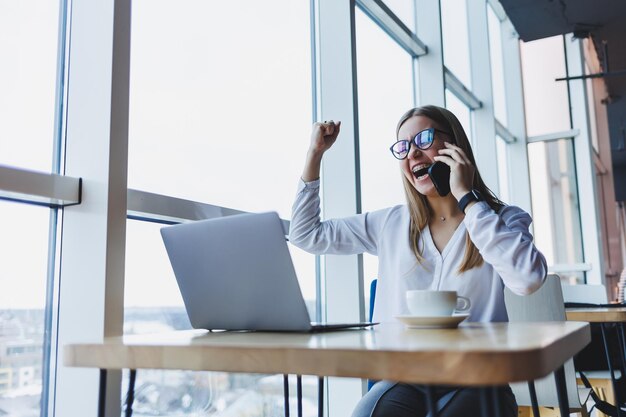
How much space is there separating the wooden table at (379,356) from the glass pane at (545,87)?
5481mm

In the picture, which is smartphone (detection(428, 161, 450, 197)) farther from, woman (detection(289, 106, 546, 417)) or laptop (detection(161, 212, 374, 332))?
laptop (detection(161, 212, 374, 332))

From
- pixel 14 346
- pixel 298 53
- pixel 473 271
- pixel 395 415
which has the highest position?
pixel 298 53

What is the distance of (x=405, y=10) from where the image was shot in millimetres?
3814

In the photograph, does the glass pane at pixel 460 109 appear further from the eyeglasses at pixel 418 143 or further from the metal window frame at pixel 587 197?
the eyeglasses at pixel 418 143

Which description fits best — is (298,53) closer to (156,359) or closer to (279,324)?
(279,324)

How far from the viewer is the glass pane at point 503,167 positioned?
5613 mm

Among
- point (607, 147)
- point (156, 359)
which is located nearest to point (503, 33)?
point (607, 147)

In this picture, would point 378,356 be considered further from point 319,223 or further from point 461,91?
point 461,91

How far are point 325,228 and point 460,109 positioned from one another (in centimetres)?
333

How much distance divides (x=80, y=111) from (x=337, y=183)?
1.31 m

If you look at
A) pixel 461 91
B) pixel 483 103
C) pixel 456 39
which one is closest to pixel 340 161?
pixel 461 91

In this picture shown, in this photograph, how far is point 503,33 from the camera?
239 inches

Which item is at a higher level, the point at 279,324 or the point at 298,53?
the point at 298,53

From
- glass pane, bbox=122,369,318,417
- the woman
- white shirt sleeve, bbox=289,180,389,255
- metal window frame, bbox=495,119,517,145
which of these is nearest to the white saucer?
the woman
